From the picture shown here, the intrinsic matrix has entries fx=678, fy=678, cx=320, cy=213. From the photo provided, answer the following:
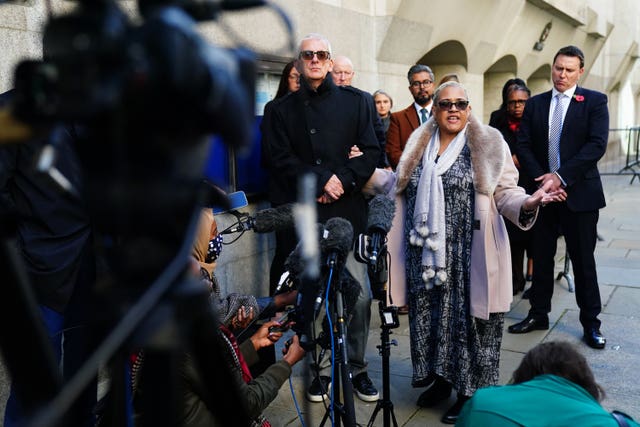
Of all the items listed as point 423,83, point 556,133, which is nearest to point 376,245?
point 556,133

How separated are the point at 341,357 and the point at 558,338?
9.72 ft

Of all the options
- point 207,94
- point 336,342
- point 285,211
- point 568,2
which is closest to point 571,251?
point 285,211

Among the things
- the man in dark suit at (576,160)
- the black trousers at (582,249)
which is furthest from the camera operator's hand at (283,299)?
the black trousers at (582,249)

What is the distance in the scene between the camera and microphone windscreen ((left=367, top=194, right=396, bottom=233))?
3.02 meters

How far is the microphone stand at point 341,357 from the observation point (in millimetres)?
2635

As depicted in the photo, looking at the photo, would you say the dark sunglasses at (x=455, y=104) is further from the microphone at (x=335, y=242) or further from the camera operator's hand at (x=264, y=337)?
the camera operator's hand at (x=264, y=337)

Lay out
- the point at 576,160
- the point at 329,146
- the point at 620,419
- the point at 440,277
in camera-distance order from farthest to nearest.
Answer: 1. the point at 576,160
2. the point at 329,146
3. the point at 440,277
4. the point at 620,419

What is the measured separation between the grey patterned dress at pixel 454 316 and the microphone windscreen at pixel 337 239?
1.17m

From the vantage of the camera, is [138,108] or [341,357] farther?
[341,357]

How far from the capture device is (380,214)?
10.1 feet

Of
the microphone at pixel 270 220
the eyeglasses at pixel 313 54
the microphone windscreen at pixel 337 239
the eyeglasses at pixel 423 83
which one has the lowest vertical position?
the microphone at pixel 270 220

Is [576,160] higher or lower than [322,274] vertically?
higher

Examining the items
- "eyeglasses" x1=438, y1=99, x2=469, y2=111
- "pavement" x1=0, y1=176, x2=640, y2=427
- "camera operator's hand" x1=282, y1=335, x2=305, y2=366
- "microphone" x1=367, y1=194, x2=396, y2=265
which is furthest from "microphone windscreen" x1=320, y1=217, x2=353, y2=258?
"eyeglasses" x1=438, y1=99, x2=469, y2=111

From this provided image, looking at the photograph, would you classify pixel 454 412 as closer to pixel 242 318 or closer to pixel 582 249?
pixel 242 318
